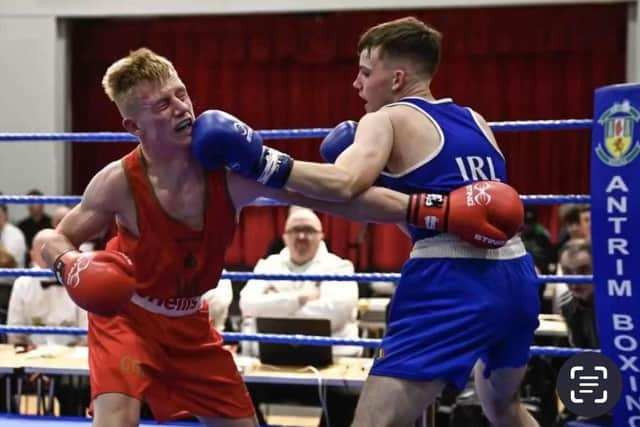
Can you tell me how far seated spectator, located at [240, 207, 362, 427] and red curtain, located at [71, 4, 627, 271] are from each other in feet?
12.1

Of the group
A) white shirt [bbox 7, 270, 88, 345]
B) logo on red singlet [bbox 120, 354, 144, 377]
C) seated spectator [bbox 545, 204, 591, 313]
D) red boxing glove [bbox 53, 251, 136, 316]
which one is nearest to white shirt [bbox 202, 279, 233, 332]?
white shirt [bbox 7, 270, 88, 345]

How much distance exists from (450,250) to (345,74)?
20.8 ft

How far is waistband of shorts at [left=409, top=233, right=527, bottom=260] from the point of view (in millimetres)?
1921

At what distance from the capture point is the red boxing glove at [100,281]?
1.78 meters

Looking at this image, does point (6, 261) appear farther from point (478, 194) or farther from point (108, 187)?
point (478, 194)

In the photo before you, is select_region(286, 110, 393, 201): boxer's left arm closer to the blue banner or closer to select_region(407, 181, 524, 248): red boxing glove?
select_region(407, 181, 524, 248): red boxing glove

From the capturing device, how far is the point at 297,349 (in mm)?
3314

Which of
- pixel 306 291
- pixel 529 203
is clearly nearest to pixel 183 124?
pixel 529 203

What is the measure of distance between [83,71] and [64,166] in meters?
0.94

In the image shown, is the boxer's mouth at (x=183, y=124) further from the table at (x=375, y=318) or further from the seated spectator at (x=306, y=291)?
the table at (x=375, y=318)

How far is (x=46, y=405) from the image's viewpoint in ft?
14.0

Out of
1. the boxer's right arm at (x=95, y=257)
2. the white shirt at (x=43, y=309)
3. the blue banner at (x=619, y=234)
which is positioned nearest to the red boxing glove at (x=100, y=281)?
the boxer's right arm at (x=95, y=257)

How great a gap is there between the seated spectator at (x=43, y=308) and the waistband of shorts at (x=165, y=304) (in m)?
2.15

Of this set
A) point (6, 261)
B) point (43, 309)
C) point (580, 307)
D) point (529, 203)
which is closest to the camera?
point (529, 203)
